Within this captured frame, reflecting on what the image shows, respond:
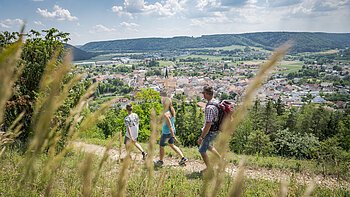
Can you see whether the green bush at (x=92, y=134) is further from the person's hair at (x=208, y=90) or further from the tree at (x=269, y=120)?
the tree at (x=269, y=120)

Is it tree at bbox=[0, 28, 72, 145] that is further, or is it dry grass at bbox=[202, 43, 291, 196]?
tree at bbox=[0, 28, 72, 145]

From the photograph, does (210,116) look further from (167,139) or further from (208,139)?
(167,139)

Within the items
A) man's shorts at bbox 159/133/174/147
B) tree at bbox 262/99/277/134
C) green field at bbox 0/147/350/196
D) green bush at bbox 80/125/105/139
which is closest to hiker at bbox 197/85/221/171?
green field at bbox 0/147/350/196

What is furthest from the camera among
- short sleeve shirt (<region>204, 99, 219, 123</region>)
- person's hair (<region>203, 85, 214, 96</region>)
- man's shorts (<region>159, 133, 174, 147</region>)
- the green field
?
man's shorts (<region>159, 133, 174, 147</region>)

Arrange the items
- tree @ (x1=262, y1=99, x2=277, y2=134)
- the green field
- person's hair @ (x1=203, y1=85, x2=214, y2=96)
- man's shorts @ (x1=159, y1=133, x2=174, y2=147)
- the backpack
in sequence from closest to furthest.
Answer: the green field, the backpack, person's hair @ (x1=203, y1=85, x2=214, y2=96), man's shorts @ (x1=159, y1=133, x2=174, y2=147), tree @ (x1=262, y1=99, x2=277, y2=134)

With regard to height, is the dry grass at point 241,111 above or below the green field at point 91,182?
above

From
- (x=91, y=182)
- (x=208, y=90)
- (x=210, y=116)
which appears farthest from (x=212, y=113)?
(x=91, y=182)

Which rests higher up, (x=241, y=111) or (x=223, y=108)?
(x=241, y=111)

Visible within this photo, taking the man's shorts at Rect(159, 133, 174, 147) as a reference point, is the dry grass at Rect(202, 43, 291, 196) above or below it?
above

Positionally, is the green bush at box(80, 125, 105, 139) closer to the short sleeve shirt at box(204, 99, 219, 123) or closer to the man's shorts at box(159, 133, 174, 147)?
the man's shorts at box(159, 133, 174, 147)

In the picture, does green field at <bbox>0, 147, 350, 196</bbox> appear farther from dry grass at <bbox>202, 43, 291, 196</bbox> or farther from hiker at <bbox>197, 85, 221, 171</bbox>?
hiker at <bbox>197, 85, 221, 171</bbox>

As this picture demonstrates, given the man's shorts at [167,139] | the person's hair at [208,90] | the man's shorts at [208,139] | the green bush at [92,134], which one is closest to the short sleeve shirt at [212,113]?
the person's hair at [208,90]

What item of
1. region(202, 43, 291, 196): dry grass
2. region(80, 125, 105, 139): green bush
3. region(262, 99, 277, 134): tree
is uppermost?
region(202, 43, 291, 196): dry grass

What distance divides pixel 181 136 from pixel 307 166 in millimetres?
35742
